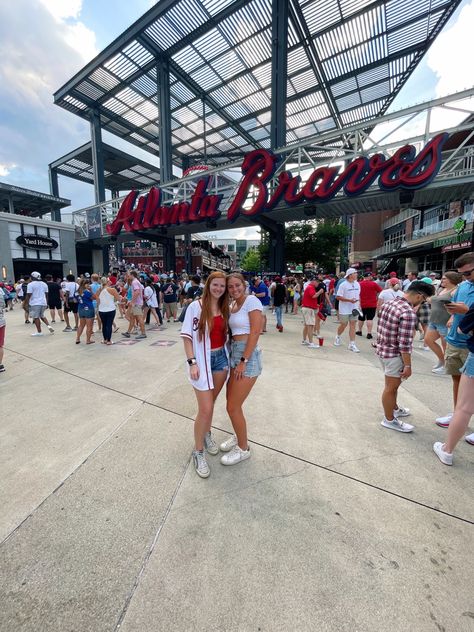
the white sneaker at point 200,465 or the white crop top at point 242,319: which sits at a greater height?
the white crop top at point 242,319

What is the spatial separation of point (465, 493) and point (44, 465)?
11.7 ft

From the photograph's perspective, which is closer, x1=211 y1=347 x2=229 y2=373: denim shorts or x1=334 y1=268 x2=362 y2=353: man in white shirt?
x1=211 y1=347 x2=229 y2=373: denim shorts

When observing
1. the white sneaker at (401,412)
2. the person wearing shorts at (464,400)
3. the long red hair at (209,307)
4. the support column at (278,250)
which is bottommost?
the white sneaker at (401,412)

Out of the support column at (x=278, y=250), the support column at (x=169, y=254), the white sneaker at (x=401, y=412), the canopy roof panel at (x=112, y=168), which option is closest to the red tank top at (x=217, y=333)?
the white sneaker at (x=401, y=412)

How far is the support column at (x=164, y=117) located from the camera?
17734 millimetres

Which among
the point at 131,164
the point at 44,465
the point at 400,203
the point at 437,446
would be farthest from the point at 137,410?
the point at 131,164

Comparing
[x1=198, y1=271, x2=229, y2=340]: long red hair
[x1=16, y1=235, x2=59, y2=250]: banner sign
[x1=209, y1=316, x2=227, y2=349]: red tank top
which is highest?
[x1=16, y1=235, x2=59, y2=250]: banner sign

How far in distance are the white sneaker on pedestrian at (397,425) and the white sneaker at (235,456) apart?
167 centimetres

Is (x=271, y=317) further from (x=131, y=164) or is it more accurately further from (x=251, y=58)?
(x=131, y=164)

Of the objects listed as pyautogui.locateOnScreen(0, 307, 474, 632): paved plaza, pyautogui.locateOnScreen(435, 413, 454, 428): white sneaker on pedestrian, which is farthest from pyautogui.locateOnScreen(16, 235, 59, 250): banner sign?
pyautogui.locateOnScreen(435, 413, 454, 428): white sneaker on pedestrian

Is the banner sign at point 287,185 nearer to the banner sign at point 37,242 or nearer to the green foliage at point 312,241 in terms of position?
the banner sign at point 37,242

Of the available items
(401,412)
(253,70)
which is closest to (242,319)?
(401,412)

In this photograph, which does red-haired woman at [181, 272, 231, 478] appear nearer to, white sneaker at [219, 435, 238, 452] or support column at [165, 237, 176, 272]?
white sneaker at [219, 435, 238, 452]

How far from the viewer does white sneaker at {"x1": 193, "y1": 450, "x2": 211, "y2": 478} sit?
7.55 ft
